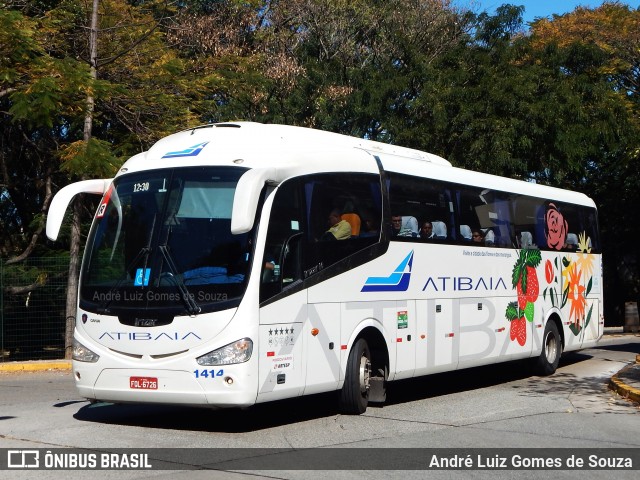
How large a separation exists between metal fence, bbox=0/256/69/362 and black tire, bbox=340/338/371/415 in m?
12.1

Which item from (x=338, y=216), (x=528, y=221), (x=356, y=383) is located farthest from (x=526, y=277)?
(x=338, y=216)

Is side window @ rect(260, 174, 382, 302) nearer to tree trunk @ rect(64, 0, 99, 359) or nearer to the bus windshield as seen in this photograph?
the bus windshield

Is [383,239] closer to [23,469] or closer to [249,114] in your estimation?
[23,469]

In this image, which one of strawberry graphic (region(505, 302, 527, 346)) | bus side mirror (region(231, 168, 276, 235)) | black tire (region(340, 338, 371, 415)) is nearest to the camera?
bus side mirror (region(231, 168, 276, 235))

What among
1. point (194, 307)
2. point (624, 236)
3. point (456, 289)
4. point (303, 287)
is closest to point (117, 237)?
point (194, 307)

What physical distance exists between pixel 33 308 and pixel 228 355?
13482 mm

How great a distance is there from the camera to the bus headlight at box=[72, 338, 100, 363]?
10.8 metres

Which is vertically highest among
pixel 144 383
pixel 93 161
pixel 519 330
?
pixel 93 161

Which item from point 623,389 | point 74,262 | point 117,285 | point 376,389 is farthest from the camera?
point 74,262

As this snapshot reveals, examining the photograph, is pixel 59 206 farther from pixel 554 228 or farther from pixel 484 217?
pixel 554 228

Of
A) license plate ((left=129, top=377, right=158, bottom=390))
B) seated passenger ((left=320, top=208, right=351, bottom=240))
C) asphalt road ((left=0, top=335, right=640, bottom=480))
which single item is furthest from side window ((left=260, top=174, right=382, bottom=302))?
asphalt road ((left=0, top=335, right=640, bottom=480))

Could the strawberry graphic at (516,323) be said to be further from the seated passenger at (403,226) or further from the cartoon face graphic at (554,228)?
the seated passenger at (403,226)

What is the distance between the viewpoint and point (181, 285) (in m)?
10.4

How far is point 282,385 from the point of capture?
1069cm
